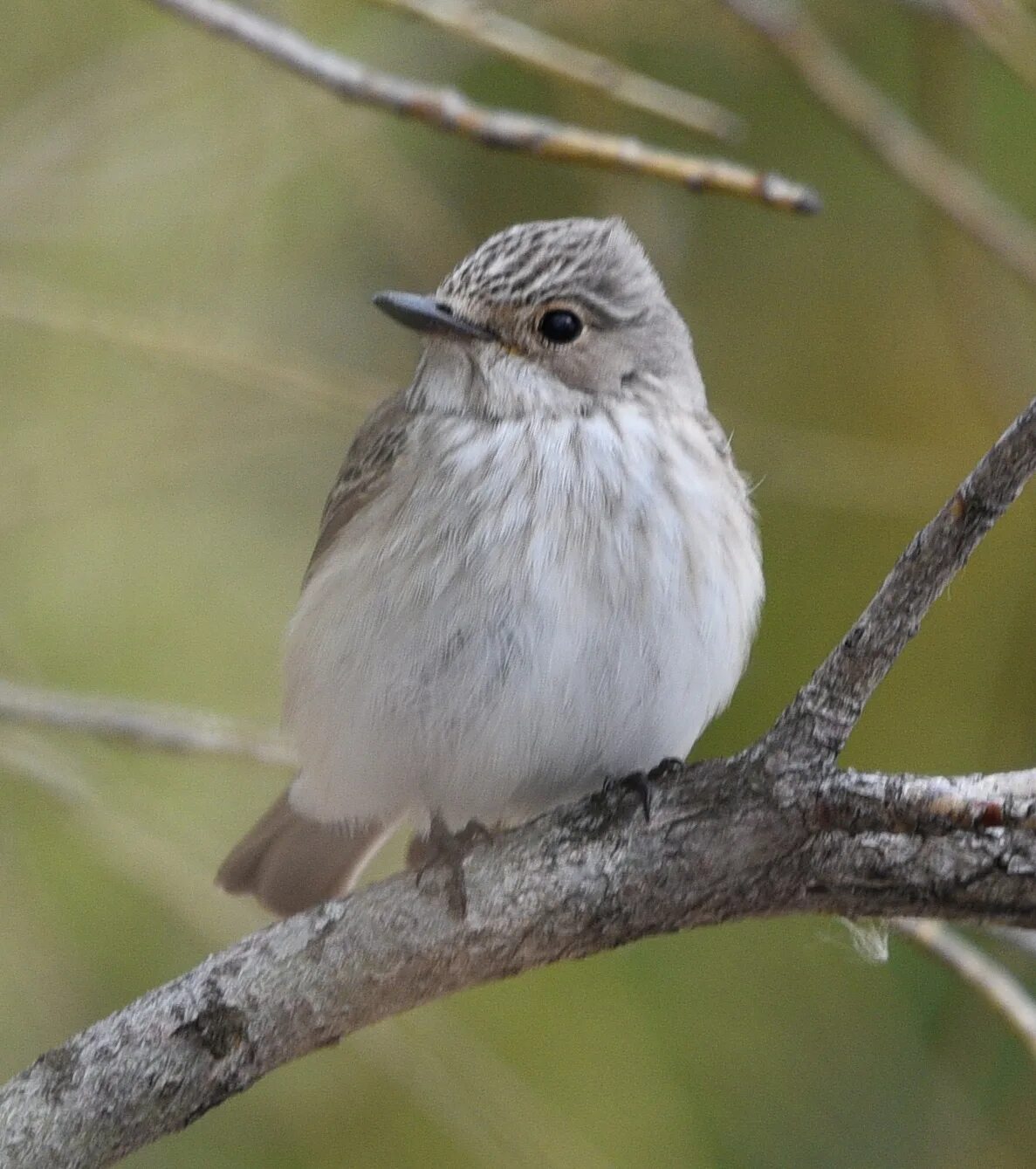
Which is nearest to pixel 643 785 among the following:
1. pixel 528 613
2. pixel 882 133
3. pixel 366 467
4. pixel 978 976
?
pixel 528 613

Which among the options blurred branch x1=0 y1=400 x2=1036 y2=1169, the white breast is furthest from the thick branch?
the white breast

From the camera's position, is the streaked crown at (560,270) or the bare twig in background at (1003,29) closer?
the streaked crown at (560,270)

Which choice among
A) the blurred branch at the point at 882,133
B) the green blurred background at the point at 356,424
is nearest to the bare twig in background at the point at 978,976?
the green blurred background at the point at 356,424

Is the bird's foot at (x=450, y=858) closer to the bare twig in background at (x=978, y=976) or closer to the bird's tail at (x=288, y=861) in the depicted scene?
the bird's tail at (x=288, y=861)

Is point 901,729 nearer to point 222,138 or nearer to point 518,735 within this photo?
point 518,735

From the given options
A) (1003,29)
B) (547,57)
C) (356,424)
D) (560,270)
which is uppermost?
(1003,29)

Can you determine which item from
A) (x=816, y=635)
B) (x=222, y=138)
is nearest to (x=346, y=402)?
(x=222, y=138)

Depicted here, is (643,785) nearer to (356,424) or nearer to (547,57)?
(547,57)
